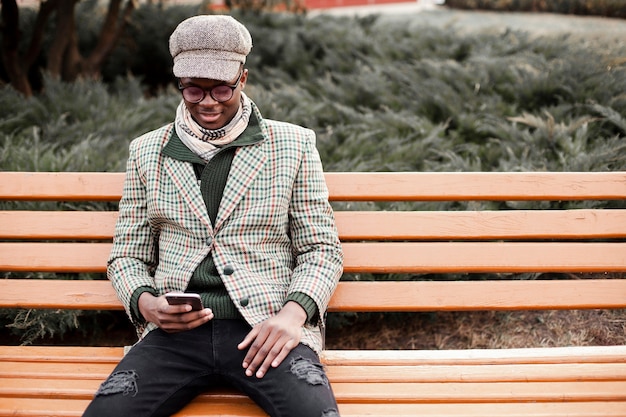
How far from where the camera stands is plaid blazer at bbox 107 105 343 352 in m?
2.38

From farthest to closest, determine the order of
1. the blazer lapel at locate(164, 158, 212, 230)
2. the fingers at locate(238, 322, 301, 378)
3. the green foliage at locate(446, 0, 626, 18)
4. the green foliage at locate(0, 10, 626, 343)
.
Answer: the green foliage at locate(446, 0, 626, 18), the green foliage at locate(0, 10, 626, 343), the blazer lapel at locate(164, 158, 212, 230), the fingers at locate(238, 322, 301, 378)

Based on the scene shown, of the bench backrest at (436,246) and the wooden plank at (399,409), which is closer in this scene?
the wooden plank at (399,409)

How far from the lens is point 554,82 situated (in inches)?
200

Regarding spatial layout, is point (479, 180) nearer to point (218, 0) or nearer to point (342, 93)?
point (342, 93)

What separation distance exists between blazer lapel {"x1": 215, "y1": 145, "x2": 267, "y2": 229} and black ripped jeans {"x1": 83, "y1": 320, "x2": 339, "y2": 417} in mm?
412

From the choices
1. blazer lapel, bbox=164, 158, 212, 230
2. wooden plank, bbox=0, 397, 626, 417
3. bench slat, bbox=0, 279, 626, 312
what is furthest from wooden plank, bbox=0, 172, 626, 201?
wooden plank, bbox=0, 397, 626, 417

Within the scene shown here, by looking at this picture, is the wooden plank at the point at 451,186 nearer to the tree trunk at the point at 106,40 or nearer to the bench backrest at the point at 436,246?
the bench backrest at the point at 436,246

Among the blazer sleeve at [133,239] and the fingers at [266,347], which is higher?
the blazer sleeve at [133,239]

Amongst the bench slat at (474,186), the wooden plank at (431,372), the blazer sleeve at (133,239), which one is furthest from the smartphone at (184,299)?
the bench slat at (474,186)

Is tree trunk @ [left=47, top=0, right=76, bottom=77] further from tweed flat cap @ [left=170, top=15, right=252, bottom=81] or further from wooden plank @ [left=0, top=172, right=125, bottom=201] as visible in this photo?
tweed flat cap @ [left=170, top=15, right=252, bottom=81]

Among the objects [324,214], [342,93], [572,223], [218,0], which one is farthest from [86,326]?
[218,0]

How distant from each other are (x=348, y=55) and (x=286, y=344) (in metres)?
5.36

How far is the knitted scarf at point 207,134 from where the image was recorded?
246 centimetres

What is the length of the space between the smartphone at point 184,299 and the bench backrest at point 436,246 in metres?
0.72
